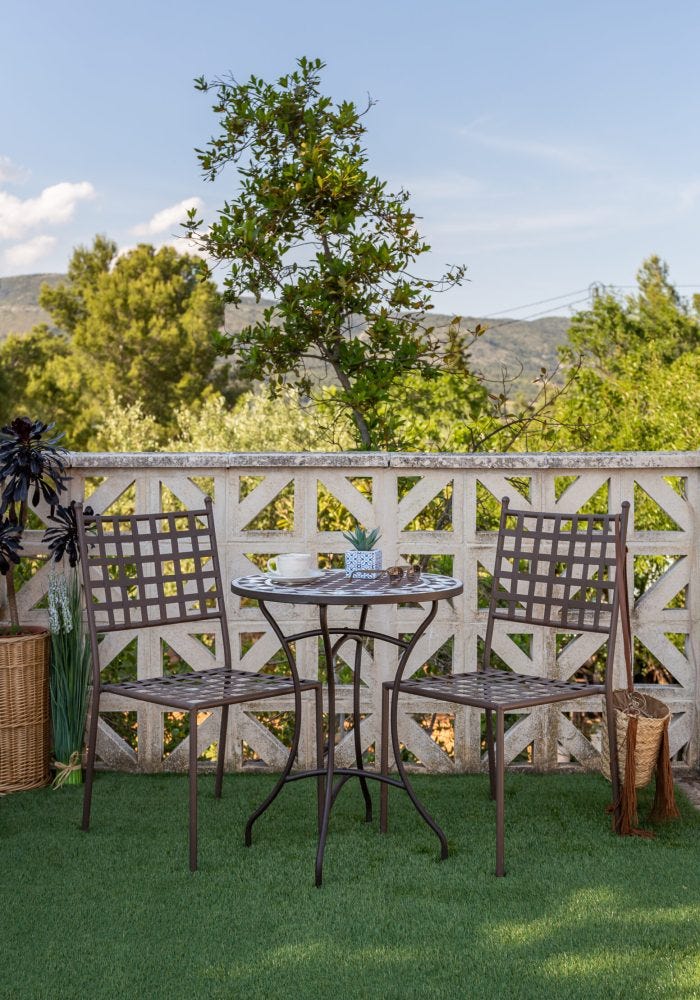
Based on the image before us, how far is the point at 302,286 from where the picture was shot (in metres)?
4.57

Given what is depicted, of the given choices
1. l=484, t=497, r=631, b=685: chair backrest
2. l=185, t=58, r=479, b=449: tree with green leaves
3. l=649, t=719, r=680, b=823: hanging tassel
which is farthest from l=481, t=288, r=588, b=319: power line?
l=649, t=719, r=680, b=823: hanging tassel

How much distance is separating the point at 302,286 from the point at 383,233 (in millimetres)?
471

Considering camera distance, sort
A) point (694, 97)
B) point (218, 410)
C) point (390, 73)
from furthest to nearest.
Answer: point (694, 97)
point (390, 73)
point (218, 410)

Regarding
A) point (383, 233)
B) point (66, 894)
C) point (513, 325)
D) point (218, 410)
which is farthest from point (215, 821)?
point (513, 325)

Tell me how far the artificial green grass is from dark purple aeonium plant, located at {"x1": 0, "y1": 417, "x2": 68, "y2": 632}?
853 millimetres

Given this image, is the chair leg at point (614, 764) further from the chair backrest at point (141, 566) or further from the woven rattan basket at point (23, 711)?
the woven rattan basket at point (23, 711)

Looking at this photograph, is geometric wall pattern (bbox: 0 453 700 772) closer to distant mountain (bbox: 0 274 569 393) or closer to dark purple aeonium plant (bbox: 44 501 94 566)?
dark purple aeonium plant (bbox: 44 501 94 566)

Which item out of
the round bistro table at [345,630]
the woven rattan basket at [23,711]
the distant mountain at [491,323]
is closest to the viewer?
the round bistro table at [345,630]

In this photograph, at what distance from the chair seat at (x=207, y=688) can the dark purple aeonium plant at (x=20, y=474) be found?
2.53 ft

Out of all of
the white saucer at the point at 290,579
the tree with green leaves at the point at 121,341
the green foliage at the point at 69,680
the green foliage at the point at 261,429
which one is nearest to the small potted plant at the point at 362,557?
the white saucer at the point at 290,579

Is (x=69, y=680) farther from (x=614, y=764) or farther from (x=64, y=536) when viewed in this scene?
(x=614, y=764)

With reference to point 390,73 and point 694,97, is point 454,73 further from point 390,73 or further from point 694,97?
point 694,97

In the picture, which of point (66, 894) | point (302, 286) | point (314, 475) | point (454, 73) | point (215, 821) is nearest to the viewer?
point (66, 894)

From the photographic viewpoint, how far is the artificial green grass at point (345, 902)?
2232mm
